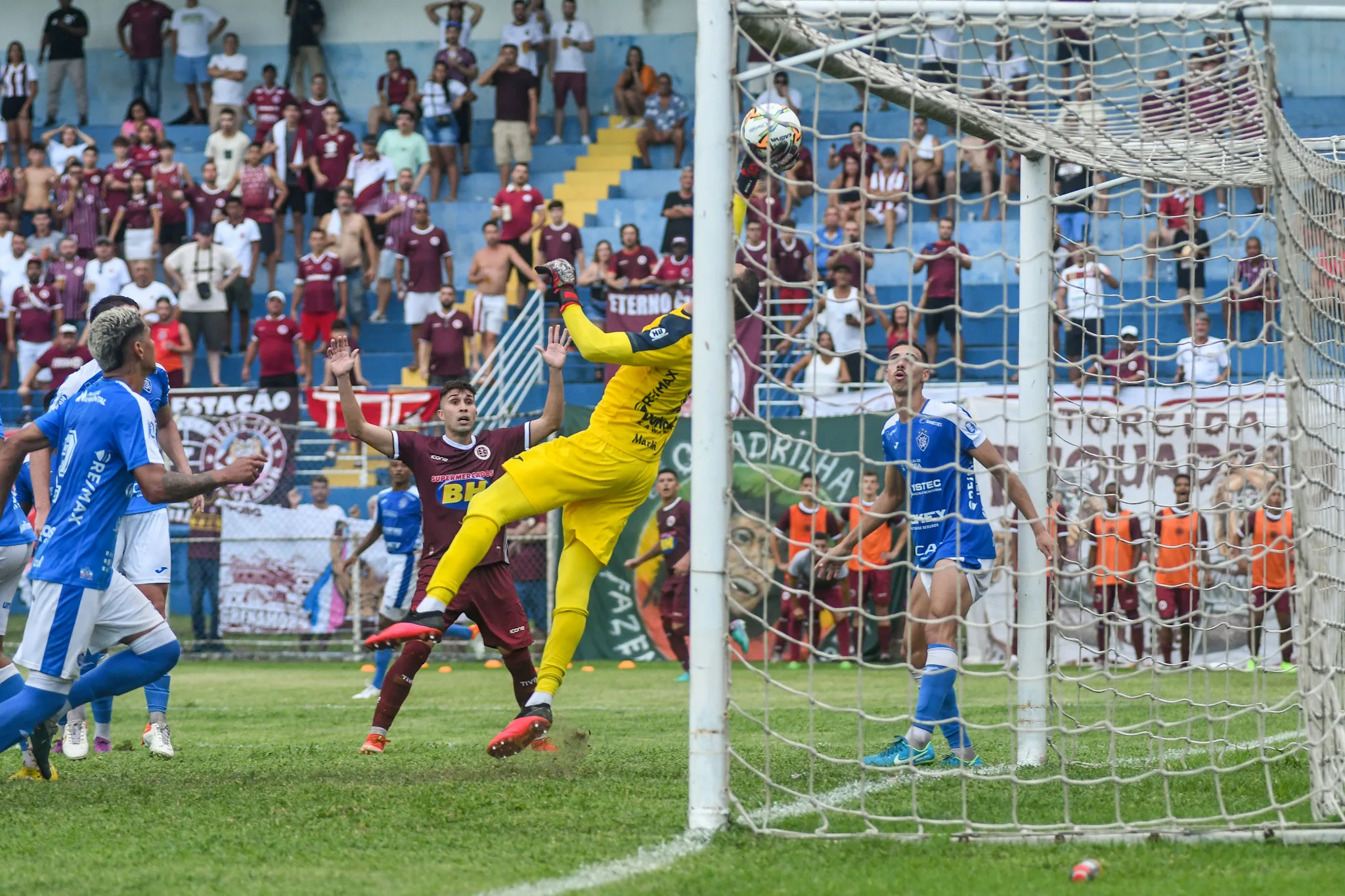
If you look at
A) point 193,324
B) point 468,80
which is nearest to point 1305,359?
point 193,324

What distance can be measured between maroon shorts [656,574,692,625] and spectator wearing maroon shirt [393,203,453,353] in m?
7.08

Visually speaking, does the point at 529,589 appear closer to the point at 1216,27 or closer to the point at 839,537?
the point at 839,537

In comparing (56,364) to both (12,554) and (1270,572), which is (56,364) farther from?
(1270,572)

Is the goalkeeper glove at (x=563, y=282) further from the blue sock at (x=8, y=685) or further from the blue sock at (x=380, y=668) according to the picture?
the blue sock at (x=380, y=668)

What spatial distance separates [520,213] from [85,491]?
1566cm

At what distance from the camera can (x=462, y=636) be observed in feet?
58.3

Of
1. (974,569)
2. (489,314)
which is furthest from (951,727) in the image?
(489,314)

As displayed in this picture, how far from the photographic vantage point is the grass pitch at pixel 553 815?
5047 mm

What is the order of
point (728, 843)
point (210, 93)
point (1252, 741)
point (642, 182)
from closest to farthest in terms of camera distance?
point (728, 843) → point (1252, 741) → point (642, 182) → point (210, 93)

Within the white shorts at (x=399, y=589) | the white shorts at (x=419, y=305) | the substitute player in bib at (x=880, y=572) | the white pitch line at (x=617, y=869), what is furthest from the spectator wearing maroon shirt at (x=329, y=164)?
the white pitch line at (x=617, y=869)

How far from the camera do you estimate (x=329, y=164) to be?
2389cm

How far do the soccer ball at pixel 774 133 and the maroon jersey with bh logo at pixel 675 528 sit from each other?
9.24m

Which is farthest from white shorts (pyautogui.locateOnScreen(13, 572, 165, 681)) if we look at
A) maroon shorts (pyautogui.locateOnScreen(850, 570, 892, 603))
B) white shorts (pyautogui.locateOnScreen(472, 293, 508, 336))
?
white shorts (pyautogui.locateOnScreen(472, 293, 508, 336))

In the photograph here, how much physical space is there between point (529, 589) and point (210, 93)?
14.5 metres
